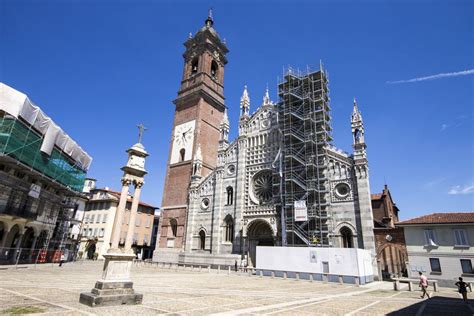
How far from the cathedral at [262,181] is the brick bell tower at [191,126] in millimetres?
152

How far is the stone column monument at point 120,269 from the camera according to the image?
9.32m

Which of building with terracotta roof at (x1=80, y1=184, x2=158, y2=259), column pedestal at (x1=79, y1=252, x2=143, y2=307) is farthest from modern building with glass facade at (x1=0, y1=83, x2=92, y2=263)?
column pedestal at (x1=79, y1=252, x2=143, y2=307)

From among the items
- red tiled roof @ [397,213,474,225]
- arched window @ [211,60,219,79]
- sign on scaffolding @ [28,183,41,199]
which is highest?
arched window @ [211,60,219,79]

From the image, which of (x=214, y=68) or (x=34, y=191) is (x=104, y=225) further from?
(x=214, y=68)

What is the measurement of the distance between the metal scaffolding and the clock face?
13.9m

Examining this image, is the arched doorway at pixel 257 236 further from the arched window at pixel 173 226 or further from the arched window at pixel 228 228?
the arched window at pixel 173 226

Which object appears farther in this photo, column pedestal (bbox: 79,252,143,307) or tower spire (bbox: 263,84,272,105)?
tower spire (bbox: 263,84,272,105)

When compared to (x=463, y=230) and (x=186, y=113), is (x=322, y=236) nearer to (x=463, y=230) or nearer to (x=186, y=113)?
(x=463, y=230)

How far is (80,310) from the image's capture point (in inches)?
317

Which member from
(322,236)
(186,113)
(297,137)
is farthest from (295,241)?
(186,113)

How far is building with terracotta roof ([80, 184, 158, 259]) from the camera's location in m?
47.3

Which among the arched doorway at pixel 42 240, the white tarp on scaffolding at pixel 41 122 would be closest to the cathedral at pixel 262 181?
the white tarp on scaffolding at pixel 41 122

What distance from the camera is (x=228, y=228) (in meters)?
31.9

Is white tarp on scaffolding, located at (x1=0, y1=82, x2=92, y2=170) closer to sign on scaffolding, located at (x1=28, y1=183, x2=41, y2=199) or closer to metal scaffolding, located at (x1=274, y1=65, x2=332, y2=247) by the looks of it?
sign on scaffolding, located at (x1=28, y1=183, x2=41, y2=199)
